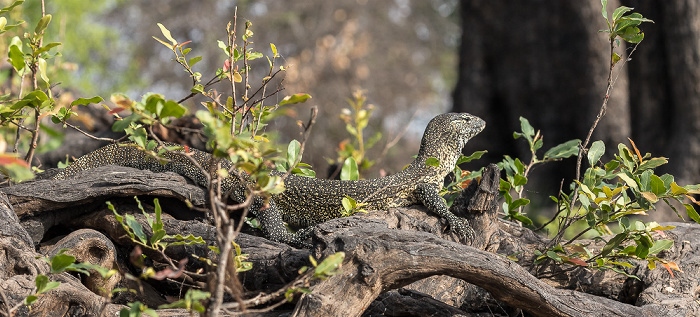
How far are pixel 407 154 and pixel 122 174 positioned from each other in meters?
19.3

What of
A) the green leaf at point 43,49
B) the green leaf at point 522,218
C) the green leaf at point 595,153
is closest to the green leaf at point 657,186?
the green leaf at point 595,153

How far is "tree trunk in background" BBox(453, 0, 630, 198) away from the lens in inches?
401

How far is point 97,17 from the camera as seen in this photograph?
21.1 metres

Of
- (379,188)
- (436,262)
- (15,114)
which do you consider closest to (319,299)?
(436,262)

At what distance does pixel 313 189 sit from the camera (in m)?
5.04

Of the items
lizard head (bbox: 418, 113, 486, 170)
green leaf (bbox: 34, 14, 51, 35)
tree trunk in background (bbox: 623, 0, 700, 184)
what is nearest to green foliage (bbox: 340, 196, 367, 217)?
lizard head (bbox: 418, 113, 486, 170)

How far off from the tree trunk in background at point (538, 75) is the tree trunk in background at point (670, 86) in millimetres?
294

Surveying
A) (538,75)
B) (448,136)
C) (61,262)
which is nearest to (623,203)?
(448,136)

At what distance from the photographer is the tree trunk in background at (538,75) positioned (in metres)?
10.2

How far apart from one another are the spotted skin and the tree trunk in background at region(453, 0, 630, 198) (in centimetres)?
569

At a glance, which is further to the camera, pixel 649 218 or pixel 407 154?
pixel 407 154

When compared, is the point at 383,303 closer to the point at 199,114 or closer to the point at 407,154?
the point at 199,114

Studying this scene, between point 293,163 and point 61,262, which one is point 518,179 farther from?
point 61,262

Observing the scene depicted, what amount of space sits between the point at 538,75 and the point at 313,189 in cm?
728
